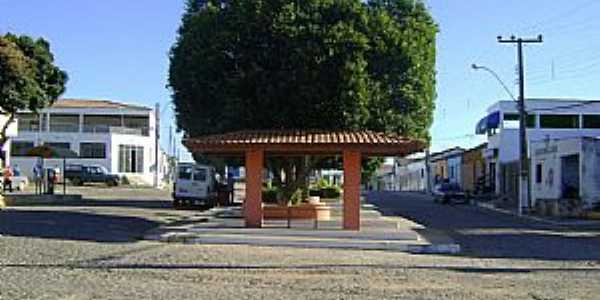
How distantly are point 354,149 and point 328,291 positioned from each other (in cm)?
1188

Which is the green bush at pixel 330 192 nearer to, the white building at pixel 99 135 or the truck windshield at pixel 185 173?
the truck windshield at pixel 185 173

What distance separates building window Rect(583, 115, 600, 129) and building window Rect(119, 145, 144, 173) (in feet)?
126

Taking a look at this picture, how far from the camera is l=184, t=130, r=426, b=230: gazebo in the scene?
25766mm

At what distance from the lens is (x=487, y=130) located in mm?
76000

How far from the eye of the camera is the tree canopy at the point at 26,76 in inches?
1396

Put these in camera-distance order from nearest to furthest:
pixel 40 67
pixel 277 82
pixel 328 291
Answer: pixel 328 291 < pixel 277 82 < pixel 40 67

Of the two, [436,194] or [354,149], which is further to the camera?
[436,194]

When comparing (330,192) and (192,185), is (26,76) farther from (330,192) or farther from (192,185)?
(330,192)

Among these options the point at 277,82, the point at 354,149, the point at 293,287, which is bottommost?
the point at 293,287

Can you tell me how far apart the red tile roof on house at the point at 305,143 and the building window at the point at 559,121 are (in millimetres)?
49002

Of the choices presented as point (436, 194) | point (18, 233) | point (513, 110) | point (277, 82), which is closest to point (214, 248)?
point (18, 233)

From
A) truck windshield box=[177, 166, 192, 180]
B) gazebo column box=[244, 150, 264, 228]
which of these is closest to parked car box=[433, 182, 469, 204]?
truck windshield box=[177, 166, 192, 180]

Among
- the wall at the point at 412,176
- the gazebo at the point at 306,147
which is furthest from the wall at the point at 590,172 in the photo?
the wall at the point at 412,176

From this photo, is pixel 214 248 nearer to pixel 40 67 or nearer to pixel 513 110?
pixel 40 67
